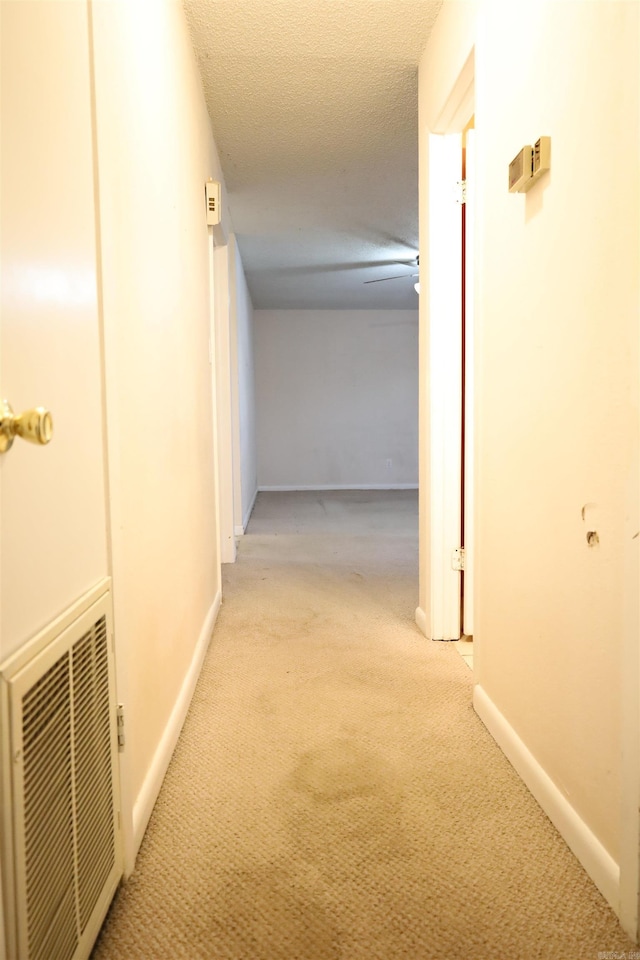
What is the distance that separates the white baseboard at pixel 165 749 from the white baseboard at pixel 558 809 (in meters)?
0.83

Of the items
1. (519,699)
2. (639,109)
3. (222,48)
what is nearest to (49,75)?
(639,109)

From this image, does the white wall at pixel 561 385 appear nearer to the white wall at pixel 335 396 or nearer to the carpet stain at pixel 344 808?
the carpet stain at pixel 344 808

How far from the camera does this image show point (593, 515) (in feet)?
3.71

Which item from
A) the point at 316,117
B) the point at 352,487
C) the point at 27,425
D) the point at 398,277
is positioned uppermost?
the point at 398,277

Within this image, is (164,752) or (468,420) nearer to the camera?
(164,752)

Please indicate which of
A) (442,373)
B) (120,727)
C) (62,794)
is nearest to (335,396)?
(442,373)

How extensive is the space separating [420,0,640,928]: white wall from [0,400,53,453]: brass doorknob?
83 centimetres

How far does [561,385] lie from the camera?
4.12 ft

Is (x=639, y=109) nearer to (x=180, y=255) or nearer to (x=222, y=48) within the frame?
(x=180, y=255)

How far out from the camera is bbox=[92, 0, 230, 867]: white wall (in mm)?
1152

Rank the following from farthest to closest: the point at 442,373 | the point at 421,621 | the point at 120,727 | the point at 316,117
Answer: the point at 316,117 < the point at 421,621 < the point at 442,373 < the point at 120,727

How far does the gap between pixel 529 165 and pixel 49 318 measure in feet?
3.40

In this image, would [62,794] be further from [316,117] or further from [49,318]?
[316,117]

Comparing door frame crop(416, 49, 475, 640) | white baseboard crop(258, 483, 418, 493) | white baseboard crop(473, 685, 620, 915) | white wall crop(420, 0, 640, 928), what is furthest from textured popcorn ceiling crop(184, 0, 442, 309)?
white baseboard crop(258, 483, 418, 493)
